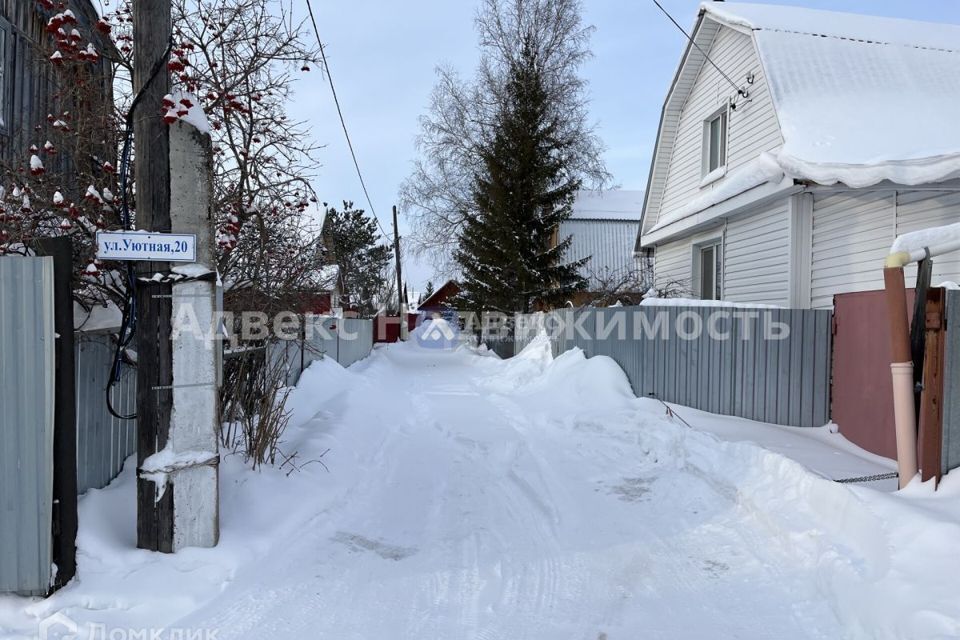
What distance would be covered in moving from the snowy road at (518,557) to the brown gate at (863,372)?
2331mm

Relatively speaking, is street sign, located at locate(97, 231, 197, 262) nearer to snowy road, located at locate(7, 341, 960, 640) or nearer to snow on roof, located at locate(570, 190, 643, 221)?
snowy road, located at locate(7, 341, 960, 640)

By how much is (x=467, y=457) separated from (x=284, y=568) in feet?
10.5

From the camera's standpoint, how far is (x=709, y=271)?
12.2 meters

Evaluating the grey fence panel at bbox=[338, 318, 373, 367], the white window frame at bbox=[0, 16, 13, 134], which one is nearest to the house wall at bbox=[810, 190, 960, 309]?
the grey fence panel at bbox=[338, 318, 373, 367]

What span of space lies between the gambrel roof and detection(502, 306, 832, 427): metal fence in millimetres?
1920

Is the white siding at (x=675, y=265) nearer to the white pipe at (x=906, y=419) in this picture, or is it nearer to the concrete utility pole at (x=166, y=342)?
the white pipe at (x=906, y=419)

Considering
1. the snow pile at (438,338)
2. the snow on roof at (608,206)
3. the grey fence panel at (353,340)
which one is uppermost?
the snow on roof at (608,206)

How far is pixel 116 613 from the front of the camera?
307cm

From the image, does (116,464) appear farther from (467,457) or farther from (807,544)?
(807,544)

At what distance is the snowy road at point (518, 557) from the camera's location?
3.12 meters

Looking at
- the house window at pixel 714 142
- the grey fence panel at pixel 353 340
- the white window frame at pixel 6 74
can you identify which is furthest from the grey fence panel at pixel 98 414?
the house window at pixel 714 142

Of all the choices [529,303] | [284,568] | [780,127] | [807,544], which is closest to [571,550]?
[807,544]

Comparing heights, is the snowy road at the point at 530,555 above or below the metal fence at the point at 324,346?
below

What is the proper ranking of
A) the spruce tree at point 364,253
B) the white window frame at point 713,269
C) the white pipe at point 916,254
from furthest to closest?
the spruce tree at point 364,253, the white window frame at point 713,269, the white pipe at point 916,254
